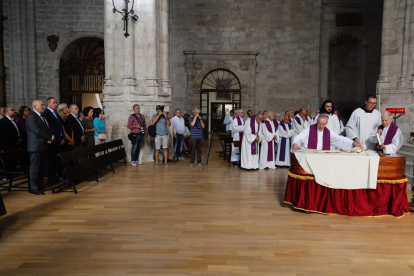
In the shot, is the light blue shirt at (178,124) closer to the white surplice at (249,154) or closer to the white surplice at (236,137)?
the white surplice at (236,137)

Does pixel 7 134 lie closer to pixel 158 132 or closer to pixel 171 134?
pixel 158 132

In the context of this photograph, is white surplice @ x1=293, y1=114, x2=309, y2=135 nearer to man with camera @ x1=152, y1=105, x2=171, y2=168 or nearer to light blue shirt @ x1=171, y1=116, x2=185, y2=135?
light blue shirt @ x1=171, y1=116, x2=185, y2=135

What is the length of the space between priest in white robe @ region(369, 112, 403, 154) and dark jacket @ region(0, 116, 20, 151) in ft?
24.0

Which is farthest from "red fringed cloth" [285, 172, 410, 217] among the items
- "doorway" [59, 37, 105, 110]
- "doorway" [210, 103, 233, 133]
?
"doorway" [210, 103, 233, 133]

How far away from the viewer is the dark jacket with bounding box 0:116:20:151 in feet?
22.6

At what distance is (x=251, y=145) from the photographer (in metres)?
7.88

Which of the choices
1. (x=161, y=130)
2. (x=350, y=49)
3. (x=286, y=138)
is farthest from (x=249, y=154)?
(x=350, y=49)

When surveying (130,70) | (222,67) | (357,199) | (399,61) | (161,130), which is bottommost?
(357,199)

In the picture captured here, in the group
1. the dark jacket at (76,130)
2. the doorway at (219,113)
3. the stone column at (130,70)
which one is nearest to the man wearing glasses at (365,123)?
the stone column at (130,70)

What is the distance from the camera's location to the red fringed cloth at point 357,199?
4344 millimetres

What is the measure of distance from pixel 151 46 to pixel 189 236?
6.49m

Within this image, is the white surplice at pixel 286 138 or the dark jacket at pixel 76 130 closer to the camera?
the dark jacket at pixel 76 130

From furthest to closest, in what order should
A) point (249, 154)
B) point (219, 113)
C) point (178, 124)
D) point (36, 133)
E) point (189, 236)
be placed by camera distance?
point (219, 113)
point (178, 124)
point (249, 154)
point (36, 133)
point (189, 236)

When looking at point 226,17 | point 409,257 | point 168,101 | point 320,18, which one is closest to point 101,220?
point 409,257
